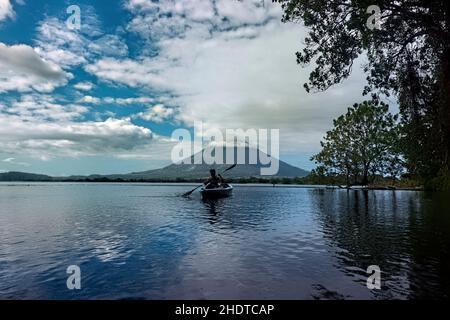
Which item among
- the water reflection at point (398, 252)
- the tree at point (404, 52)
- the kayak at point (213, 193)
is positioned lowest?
the water reflection at point (398, 252)

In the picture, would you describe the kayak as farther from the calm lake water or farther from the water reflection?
Answer: the water reflection

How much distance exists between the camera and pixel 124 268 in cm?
1423

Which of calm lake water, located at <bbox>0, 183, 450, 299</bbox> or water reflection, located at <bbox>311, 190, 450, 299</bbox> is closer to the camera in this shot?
calm lake water, located at <bbox>0, 183, 450, 299</bbox>

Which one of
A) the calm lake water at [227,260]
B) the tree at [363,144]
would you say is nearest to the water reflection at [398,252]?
the calm lake water at [227,260]

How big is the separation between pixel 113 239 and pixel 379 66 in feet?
71.1

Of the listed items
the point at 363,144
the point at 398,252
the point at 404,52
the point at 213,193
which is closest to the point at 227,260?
the point at 398,252

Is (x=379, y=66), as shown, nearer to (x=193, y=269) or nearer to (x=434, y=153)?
(x=434, y=153)

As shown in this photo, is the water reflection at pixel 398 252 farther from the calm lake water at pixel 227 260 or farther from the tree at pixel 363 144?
the tree at pixel 363 144

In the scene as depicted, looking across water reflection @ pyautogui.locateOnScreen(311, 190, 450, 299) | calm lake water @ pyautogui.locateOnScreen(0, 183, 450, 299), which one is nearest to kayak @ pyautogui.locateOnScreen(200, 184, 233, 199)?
calm lake water @ pyautogui.locateOnScreen(0, 183, 450, 299)

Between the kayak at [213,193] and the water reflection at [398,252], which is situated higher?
the kayak at [213,193]

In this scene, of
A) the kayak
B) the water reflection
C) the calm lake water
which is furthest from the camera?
the kayak

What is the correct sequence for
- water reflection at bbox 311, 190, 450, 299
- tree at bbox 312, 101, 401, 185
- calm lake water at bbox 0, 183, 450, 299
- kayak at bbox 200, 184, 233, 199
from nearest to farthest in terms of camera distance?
calm lake water at bbox 0, 183, 450, 299, water reflection at bbox 311, 190, 450, 299, kayak at bbox 200, 184, 233, 199, tree at bbox 312, 101, 401, 185

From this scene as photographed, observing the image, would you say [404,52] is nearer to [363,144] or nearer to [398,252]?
[398,252]
